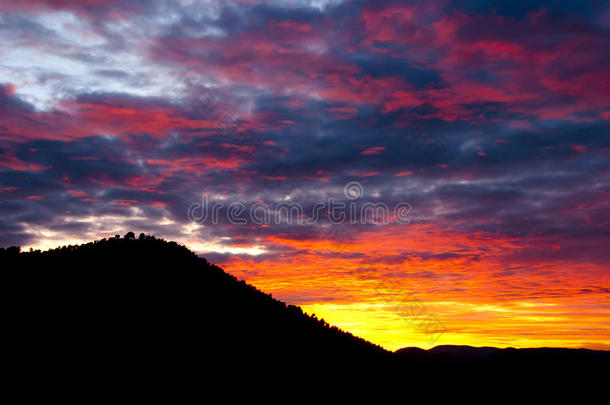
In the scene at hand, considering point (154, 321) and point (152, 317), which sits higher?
point (152, 317)

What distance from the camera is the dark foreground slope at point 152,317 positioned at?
26469mm

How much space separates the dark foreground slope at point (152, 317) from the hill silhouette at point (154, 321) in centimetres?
7

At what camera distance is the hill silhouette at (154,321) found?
84.9 ft

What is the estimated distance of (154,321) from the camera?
99.8ft

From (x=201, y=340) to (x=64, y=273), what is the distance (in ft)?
42.9

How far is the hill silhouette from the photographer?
25875 mm

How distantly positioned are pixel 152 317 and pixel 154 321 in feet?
1.83

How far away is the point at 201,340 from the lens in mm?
29938

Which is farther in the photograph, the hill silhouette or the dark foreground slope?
the dark foreground slope

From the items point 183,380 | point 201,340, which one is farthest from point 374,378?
point 183,380

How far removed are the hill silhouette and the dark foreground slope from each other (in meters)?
0.07

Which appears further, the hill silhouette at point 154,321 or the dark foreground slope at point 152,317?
the dark foreground slope at point 152,317

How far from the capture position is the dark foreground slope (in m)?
26.5

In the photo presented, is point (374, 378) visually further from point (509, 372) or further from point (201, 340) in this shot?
point (509, 372)
